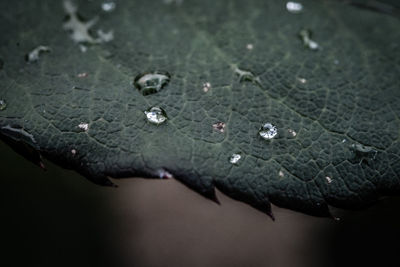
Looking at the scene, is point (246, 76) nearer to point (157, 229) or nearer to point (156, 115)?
point (156, 115)

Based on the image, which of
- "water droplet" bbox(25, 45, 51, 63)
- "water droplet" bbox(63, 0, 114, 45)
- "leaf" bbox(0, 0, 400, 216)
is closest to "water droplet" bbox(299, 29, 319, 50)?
"leaf" bbox(0, 0, 400, 216)

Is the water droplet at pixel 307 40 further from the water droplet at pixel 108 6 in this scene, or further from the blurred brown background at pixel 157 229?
the blurred brown background at pixel 157 229

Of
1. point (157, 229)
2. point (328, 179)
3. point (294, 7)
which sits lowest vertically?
point (157, 229)

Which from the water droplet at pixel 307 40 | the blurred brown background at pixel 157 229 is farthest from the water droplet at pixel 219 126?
the blurred brown background at pixel 157 229

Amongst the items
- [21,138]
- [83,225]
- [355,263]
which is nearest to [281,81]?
[21,138]

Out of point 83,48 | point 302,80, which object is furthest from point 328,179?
point 83,48

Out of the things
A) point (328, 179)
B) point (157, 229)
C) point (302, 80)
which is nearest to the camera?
point (328, 179)
